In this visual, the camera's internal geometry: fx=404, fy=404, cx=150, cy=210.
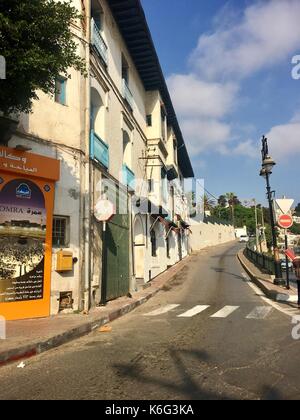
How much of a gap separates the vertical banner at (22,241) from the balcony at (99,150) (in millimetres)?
2955

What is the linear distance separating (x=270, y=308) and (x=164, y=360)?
6.52 m

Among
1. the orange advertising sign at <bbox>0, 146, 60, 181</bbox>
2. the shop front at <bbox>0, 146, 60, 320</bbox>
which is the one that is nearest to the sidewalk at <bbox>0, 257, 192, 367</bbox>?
the shop front at <bbox>0, 146, 60, 320</bbox>

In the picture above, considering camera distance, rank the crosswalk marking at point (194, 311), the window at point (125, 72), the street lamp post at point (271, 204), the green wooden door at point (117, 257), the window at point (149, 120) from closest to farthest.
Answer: the crosswalk marking at point (194, 311) → the green wooden door at point (117, 257) → the street lamp post at point (271, 204) → the window at point (125, 72) → the window at point (149, 120)

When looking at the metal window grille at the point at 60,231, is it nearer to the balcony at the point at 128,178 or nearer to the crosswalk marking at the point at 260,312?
the crosswalk marking at the point at 260,312

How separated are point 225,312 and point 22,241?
234 inches

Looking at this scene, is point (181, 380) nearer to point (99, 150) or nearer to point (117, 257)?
point (99, 150)

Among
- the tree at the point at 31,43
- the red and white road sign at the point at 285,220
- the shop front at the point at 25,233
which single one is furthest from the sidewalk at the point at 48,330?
the red and white road sign at the point at 285,220

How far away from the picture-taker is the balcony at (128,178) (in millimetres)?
17609

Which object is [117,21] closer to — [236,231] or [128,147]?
[128,147]

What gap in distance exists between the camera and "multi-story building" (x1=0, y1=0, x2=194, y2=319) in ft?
33.8

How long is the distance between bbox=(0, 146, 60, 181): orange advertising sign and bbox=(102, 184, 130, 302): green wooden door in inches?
129

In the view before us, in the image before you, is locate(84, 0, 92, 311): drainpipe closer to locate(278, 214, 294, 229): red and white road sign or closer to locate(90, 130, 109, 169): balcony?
locate(90, 130, 109, 169): balcony

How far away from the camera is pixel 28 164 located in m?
10.5

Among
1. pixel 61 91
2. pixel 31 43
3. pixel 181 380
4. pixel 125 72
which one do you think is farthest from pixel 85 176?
pixel 125 72
